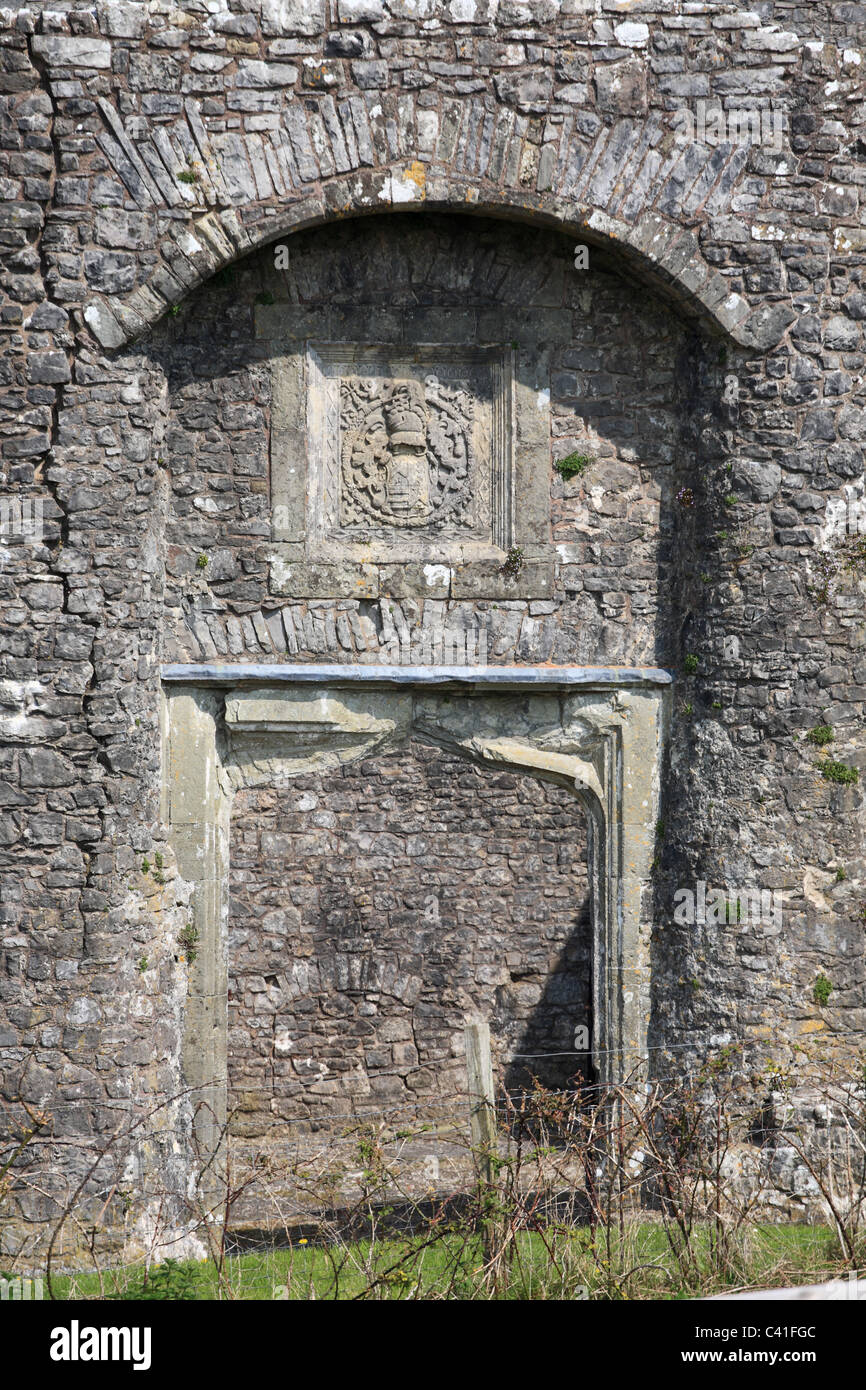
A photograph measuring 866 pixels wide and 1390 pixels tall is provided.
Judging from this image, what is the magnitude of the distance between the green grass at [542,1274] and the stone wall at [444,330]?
1.02 m

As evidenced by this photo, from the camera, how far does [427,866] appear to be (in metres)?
9.19

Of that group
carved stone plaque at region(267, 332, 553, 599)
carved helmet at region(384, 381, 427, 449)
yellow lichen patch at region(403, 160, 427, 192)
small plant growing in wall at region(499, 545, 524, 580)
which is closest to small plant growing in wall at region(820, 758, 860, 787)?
carved stone plaque at region(267, 332, 553, 599)

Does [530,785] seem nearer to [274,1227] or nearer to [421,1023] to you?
[421,1023]

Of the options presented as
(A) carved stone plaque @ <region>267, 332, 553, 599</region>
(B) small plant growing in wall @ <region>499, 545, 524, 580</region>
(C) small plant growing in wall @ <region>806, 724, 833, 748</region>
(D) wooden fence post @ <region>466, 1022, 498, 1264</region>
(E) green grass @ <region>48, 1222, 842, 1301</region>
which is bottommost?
(E) green grass @ <region>48, 1222, 842, 1301</region>

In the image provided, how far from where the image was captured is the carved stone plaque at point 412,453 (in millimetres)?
5672

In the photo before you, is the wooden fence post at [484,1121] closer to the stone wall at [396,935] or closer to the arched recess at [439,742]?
the arched recess at [439,742]

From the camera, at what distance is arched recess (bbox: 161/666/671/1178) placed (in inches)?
222

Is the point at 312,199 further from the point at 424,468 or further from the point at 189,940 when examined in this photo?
the point at 189,940

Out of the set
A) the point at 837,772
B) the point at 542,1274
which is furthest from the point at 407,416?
the point at 542,1274

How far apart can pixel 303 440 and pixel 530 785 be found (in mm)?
4300

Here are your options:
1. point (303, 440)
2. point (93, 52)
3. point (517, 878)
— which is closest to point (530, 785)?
point (517, 878)

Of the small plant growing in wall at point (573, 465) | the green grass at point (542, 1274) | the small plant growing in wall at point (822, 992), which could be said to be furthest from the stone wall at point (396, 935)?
the green grass at point (542, 1274)

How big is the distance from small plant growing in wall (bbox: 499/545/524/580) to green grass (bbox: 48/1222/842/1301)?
272cm

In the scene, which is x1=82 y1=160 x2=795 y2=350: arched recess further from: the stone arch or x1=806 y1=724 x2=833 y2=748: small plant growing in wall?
x1=806 y1=724 x2=833 y2=748: small plant growing in wall
